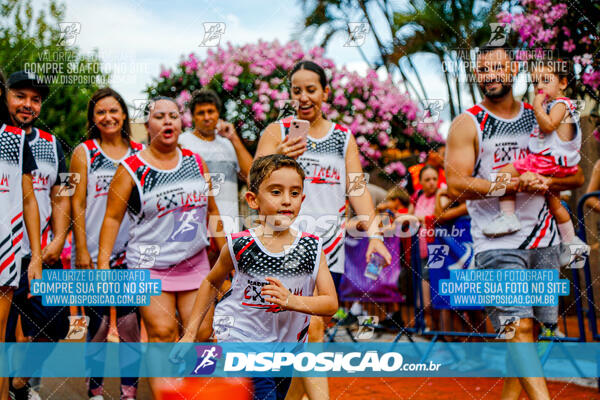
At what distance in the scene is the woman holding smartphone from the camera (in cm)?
385

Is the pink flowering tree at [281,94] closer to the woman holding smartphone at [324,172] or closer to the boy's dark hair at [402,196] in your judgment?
the boy's dark hair at [402,196]

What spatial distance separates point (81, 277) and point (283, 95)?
5019mm

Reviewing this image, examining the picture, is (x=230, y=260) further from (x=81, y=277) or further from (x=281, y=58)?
(x=281, y=58)

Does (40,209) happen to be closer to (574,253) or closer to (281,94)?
(574,253)

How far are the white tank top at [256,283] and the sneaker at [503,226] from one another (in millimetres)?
1192

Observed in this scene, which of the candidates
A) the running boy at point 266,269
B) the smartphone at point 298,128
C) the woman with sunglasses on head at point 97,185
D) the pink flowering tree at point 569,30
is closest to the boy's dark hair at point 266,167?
the running boy at point 266,269

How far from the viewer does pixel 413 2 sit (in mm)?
11898

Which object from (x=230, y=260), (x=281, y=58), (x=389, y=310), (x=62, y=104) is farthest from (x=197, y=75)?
(x=62, y=104)

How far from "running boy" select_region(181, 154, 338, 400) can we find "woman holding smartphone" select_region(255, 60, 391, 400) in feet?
2.81

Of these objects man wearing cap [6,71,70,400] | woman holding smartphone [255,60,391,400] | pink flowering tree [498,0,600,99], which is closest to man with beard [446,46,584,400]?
Answer: woman holding smartphone [255,60,391,400]

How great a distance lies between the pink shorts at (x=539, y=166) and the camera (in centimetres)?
362

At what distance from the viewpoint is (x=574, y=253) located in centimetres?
432

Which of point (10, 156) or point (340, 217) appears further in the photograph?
point (340, 217)

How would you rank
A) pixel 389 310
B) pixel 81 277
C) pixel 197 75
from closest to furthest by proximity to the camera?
pixel 81 277
pixel 389 310
pixel 197 75
